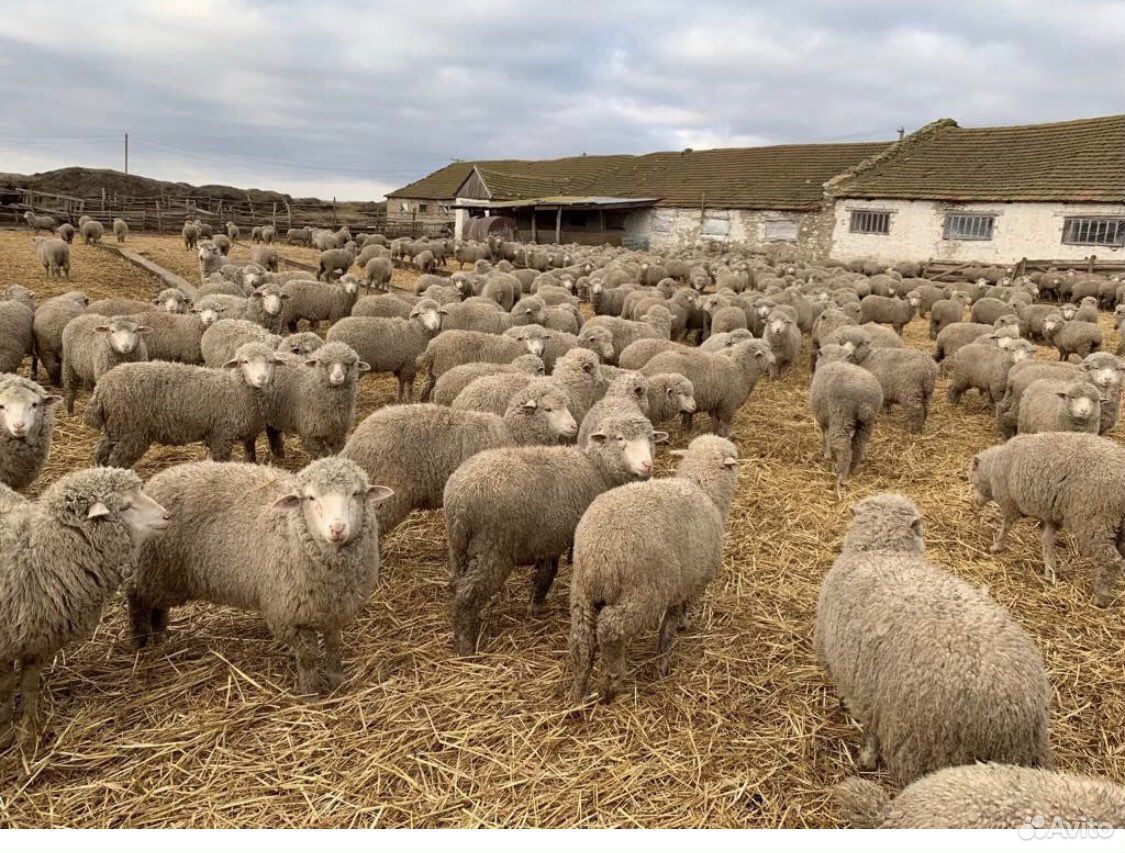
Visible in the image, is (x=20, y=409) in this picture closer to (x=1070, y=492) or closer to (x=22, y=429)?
(x=22, y=429)

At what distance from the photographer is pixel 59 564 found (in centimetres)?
334

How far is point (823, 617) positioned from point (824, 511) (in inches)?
120

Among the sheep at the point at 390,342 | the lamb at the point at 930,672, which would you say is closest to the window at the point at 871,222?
the sheep at the point at 390,342

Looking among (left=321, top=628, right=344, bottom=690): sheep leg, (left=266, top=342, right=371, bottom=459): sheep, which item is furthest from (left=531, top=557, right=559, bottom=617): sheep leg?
(left=266, top=342, right=371, bottom=459): sheep

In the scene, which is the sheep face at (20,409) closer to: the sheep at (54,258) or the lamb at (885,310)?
the sheep at (54,258)

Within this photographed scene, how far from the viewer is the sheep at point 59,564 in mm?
3242

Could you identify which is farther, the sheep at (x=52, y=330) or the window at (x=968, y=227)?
the window at (x=968, y=227)

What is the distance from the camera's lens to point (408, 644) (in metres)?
4.33

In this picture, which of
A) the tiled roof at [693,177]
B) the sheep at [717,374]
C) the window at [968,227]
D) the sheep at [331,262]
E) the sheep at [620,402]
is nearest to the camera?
the sheep at [620,402]

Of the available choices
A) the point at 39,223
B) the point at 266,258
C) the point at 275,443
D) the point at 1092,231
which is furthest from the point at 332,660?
the point at 39,223

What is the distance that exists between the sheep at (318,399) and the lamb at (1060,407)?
7011mm

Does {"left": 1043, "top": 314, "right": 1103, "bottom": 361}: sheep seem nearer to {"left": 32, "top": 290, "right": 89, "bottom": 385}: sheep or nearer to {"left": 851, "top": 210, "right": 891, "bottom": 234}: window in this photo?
{"left": 32, "top": 290, "right": 89, "bottom": 385}: sheep

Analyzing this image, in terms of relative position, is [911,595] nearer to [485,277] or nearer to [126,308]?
[126,308]
